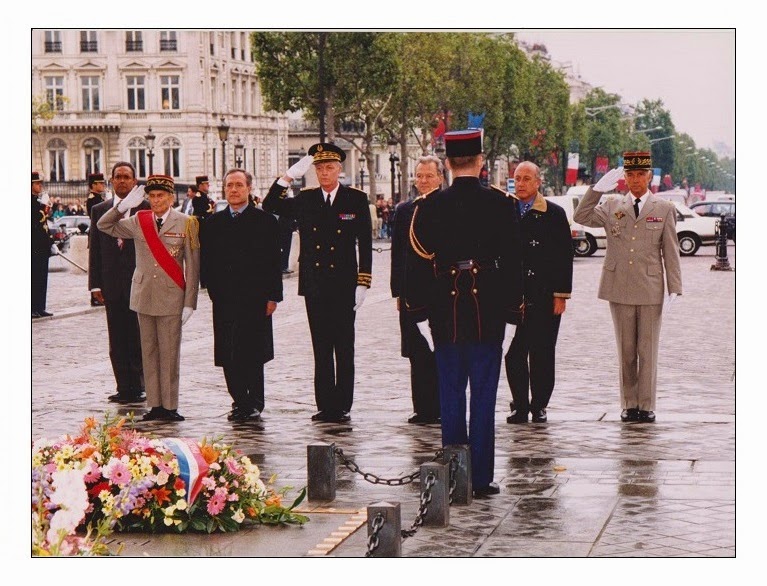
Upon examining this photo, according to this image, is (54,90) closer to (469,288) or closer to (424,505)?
(469,288)

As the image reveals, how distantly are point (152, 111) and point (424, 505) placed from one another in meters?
81.2

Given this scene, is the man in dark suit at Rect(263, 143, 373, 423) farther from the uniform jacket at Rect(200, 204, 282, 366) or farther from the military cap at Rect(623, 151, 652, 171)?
the military cap at Rect(623, 151, 652, 171)

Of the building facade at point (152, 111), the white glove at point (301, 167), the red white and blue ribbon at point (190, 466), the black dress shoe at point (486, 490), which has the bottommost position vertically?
the black dress shoe at point (486, 490)

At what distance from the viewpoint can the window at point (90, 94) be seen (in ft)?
268

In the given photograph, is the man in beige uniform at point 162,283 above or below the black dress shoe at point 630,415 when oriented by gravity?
above

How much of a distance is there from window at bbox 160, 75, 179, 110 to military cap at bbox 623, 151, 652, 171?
223 ft

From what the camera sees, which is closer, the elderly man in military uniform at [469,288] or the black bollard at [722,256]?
the elderly man in military uniform at [469,288]

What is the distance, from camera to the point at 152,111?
87688 millimetres

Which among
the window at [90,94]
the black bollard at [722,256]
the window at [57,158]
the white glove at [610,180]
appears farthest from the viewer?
the window at [57,158]

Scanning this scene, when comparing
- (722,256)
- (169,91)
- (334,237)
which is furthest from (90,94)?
(334,237)

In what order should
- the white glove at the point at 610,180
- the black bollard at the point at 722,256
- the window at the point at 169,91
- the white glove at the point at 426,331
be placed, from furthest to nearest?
the window at the point at 169,91, the black bollard at the point at 722,256, the white glove at the point at 610,180, the white glove at the point at 426,331

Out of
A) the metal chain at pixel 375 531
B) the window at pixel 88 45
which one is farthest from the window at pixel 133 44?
the metal chain at pixel 375 531

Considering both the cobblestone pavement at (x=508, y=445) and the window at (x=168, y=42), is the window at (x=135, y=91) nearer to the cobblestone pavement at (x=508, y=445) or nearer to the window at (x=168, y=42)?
the window at (x=168, y=42)
